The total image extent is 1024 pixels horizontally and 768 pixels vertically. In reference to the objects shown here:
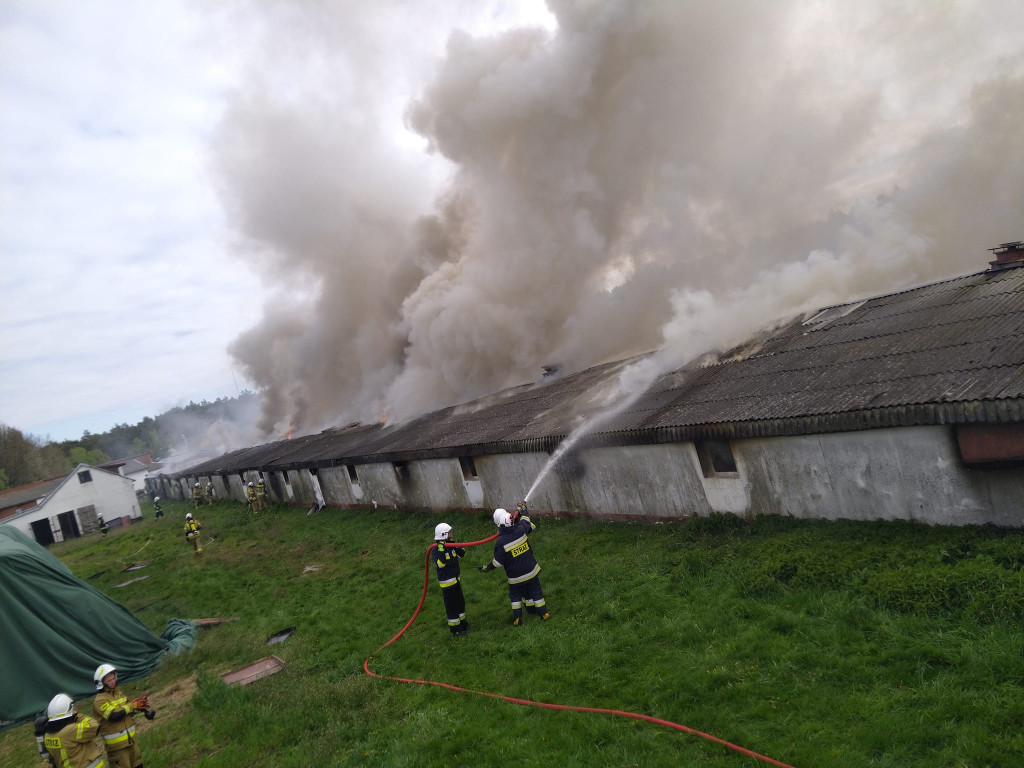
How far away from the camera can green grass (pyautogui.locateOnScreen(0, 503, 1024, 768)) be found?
4859 mm

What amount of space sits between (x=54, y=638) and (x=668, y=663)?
958 cm

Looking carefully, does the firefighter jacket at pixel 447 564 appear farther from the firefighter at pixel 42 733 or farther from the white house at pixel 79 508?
the white house at pixel 79 508

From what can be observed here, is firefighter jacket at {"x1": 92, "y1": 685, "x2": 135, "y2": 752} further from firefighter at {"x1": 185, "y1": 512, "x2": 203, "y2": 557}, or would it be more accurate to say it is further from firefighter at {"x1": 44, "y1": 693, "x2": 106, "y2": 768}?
firefighter at {"x1": 185, "y1": 512, "x2": 203, "y2": 557}

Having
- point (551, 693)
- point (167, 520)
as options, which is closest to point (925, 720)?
point (551, 693)

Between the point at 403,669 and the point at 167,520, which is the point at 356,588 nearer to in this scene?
the point at 403,669

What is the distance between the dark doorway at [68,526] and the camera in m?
37.7

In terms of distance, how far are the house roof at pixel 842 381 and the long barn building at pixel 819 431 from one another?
0.10ft

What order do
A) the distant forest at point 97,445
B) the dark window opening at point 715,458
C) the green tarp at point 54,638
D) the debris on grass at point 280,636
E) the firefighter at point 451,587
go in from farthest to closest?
the distant forest at point 97,445
the debris on grass at point 280,636
the dark window opening at point 715,458
the green tarp at point 54,638
the firefighter at point 451,587

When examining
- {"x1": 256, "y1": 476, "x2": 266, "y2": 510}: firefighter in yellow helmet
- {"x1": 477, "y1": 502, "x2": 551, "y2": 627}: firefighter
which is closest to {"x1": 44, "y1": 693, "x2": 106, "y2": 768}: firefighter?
{"x1": 477, "y1": 502, "x2": 551, "y2": 627}: firefighter

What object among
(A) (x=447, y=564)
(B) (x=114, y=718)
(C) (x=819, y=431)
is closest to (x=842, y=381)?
(C) (x=819, y=431)

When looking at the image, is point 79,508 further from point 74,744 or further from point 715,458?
point 715,458

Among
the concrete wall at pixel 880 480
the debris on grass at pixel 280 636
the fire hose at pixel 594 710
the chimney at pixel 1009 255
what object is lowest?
the fire hose at pixel 594 710

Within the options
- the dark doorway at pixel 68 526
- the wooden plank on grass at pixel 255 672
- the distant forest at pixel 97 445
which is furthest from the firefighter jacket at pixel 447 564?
the distant forest at pixel 97 445

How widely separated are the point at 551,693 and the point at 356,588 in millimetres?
6653
